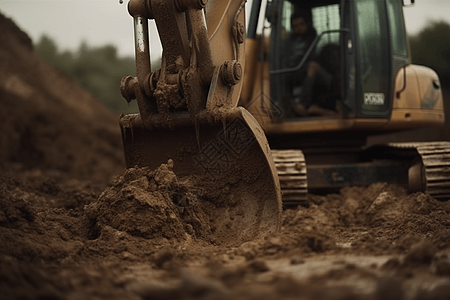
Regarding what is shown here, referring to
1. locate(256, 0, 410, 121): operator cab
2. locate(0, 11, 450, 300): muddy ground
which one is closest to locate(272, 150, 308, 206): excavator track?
locate(0, 11, 450, 300): muddy ground

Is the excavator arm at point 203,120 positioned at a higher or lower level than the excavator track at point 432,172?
higher

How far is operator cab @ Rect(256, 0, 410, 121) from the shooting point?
5543 millimetres

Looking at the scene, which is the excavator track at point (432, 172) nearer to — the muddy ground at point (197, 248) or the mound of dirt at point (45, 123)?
the muddy ground at point (197, 248)

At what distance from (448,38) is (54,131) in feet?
67.9

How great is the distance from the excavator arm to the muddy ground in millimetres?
208

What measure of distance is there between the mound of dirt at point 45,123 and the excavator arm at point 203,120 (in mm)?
6339

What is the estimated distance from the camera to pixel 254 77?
5848 millimetres

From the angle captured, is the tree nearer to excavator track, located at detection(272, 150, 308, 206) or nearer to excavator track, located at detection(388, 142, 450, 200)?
excavator track, located at detection(272, 150, 308, 206)

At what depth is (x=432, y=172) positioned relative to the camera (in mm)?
5117

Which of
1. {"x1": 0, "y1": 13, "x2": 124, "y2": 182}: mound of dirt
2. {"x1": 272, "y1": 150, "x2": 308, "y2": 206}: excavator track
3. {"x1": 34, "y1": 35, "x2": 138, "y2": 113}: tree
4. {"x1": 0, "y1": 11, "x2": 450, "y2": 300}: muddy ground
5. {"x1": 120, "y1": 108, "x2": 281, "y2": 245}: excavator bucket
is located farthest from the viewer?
{"x1": 34, "y1": 35, "x2": 138, "y2": 113}: tree

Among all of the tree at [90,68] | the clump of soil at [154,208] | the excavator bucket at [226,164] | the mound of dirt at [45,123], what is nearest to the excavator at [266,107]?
the excavator bucket at [226,164]

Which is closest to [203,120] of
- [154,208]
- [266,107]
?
[154,208]

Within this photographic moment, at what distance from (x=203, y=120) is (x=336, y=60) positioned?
88.6 inches

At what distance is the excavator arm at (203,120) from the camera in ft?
12.6
